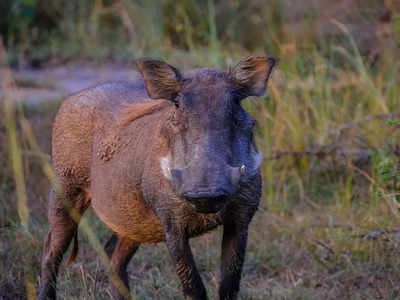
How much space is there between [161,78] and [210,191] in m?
0.78

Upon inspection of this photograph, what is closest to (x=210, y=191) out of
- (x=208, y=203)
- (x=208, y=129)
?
(x=208, y=203)

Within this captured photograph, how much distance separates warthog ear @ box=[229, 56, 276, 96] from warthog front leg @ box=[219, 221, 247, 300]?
23.5 inches

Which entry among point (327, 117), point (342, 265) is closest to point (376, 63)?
point (327, 117)

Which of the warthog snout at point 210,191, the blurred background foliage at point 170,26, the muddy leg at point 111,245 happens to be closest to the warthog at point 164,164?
the warthog snout at point 210,191

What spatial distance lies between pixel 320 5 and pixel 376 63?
218 cm

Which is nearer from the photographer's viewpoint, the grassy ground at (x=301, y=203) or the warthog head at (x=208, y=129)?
the warthog head at (x=208, y=129)

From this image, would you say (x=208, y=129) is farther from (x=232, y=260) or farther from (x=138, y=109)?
(x=138, y=109)

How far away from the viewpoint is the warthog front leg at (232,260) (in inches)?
131

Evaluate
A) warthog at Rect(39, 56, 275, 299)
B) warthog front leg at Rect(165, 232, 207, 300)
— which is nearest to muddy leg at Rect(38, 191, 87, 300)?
warthog at Rect(39, 56, 275, 299)

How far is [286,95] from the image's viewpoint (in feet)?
19.8

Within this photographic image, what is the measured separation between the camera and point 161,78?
3.32m

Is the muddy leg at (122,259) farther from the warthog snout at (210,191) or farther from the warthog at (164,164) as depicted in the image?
the warthog snout at (210,191)

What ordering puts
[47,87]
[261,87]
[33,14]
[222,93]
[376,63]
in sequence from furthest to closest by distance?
[33,14]
[47,87]
[376,63]
[261,87]
[222,93]

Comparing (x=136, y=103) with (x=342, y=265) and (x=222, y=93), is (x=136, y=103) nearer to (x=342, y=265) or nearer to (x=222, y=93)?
(x=222, y=93)
